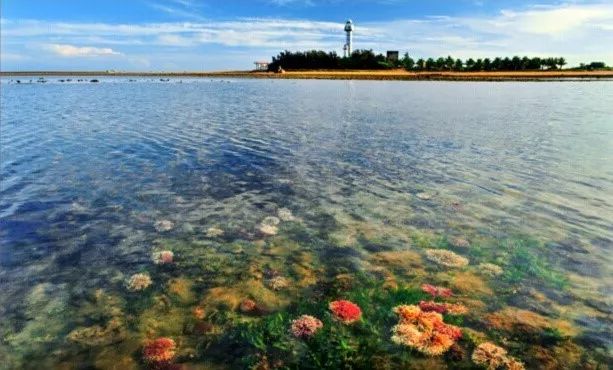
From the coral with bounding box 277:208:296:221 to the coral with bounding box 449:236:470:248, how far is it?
238 inches

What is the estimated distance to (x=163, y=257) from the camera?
13.2m

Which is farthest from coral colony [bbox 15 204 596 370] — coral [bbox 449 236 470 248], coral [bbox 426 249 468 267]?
coral [bbox 449 236 470 248]

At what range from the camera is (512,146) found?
31453mm

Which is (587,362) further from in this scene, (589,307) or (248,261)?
(248,261)

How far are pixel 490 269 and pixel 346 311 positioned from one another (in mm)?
5023

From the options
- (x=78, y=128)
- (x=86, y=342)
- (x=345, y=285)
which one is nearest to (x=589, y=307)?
(x=345, y=285)

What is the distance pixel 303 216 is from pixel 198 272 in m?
5.69

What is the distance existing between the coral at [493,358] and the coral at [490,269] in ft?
12.0

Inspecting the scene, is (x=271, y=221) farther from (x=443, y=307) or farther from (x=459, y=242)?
(x=443, y=307)

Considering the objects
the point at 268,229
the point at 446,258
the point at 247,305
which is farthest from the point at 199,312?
the point at 446,258

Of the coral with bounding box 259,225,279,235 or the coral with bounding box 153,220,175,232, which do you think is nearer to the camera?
the coral with bounding box 259,225,279,235

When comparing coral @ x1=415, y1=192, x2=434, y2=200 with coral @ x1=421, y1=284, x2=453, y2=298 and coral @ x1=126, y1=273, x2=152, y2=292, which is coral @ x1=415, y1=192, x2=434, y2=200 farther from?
coral @ x1=126, y1=273, x2=152, y2=292

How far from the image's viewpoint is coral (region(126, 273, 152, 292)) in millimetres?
11391

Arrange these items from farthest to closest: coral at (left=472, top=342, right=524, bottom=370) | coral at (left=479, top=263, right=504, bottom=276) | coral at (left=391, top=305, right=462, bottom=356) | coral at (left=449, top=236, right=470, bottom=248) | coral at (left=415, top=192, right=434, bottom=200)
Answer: coral at (left=415, top=192, right=434, bottom=200), coral at (left=449, top=236, right=470, bottom=248), coral at (left=479, top=263, right=504, bottom=276), coral at (left=391, top=305, right=462, bottom=356), coral at (left=472, top=342, right=524, bottom=370)
